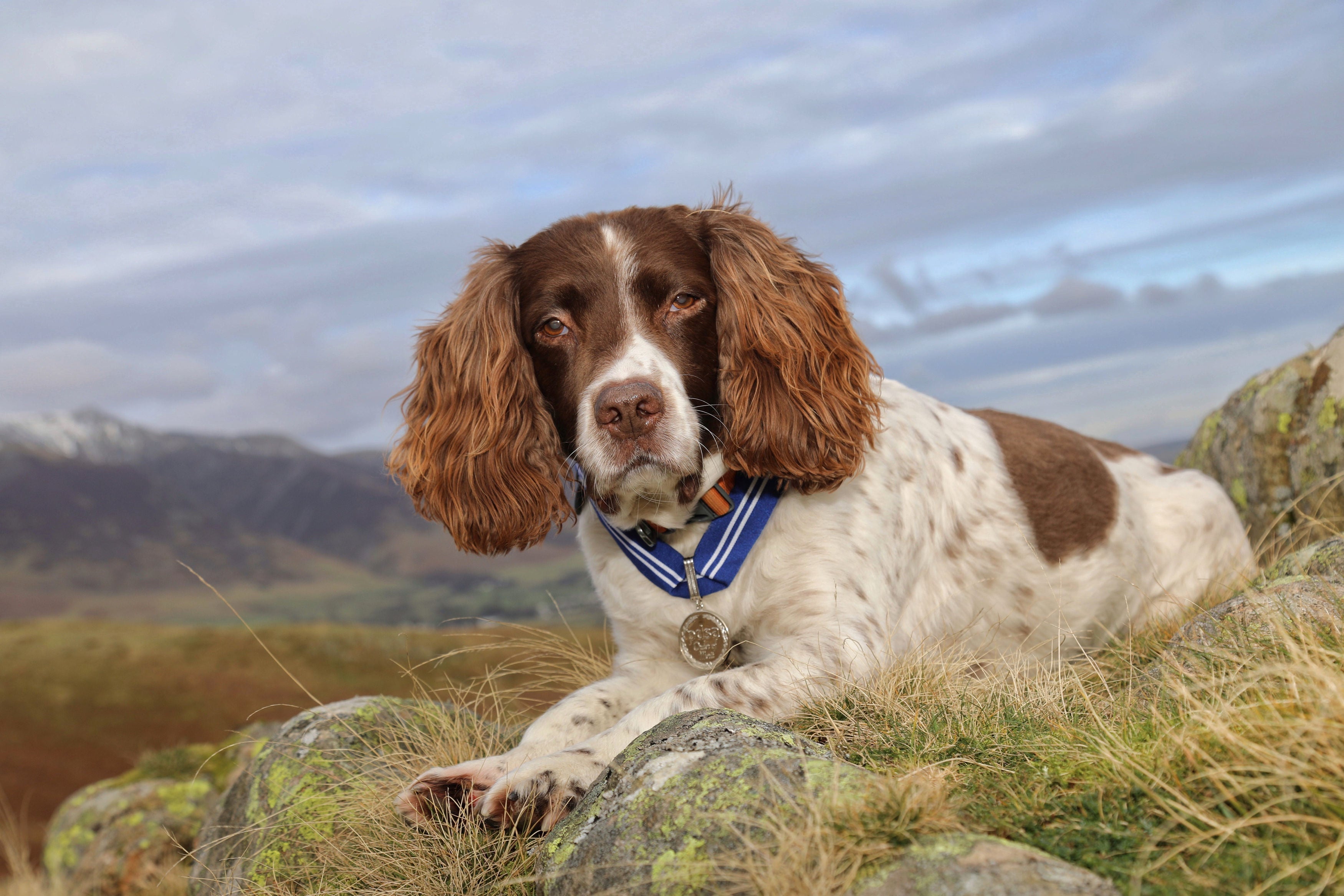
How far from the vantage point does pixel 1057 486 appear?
5.35m

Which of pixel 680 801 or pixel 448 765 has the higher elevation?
pixel 680 801

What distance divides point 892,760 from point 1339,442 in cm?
455


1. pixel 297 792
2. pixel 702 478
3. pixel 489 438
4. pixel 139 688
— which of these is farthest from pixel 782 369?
pixel 139 688

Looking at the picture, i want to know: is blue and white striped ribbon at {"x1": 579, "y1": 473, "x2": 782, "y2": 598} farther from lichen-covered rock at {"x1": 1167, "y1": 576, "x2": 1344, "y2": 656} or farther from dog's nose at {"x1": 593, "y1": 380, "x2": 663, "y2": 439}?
lichen-covered rock at {"x1": 1167, "y1": 576, "x2": 1344, "y2": 656}

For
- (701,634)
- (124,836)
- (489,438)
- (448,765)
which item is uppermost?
(489,438)

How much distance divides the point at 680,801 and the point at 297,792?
2578 mm

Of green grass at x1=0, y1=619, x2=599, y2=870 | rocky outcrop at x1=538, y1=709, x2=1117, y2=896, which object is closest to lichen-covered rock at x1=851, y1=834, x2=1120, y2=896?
rocky outcrop at x1=538, y1=709, x2=1117, y2=896

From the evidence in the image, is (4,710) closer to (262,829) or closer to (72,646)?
(72,646)

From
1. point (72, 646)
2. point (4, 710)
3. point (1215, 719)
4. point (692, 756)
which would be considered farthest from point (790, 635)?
point (72, 646)

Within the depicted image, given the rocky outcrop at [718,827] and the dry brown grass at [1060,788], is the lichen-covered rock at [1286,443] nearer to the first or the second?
the dry brown grass at [1060,788]

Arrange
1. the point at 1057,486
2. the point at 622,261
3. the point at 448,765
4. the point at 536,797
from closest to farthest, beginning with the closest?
the point at 536,797, the point at 622,261, the point at 448,765, the point at 1057,486

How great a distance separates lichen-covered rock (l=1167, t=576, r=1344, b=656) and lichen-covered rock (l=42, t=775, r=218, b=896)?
11376 millimetres

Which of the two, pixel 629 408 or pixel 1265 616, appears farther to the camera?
pixel 629 408

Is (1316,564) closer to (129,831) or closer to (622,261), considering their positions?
(622,261)
